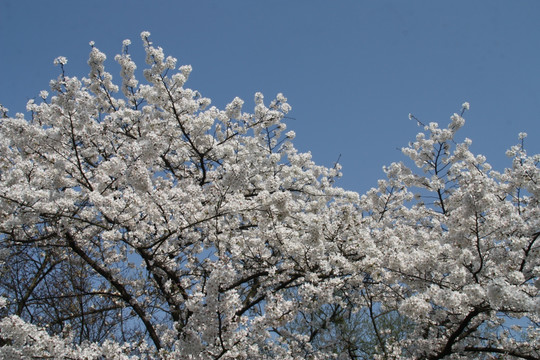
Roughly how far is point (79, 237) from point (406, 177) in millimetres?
8408

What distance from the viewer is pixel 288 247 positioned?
6.95 m

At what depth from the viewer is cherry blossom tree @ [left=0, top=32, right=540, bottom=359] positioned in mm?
5805

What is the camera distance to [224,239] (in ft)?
27.1

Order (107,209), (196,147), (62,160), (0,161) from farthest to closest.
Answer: (196,147), (0,161), (62,160), (107,209)

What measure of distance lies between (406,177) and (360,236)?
15.6 ft

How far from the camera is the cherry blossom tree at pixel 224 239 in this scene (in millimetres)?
5805

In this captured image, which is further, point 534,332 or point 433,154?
point 433,154

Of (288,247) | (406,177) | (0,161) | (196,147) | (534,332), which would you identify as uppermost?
(406,177)

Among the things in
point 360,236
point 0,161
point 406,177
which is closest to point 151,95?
point 0,161

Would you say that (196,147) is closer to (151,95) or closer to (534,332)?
(151,95)

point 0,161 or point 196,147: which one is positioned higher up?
point 196,147

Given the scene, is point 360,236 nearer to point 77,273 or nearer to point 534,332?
point 534,332

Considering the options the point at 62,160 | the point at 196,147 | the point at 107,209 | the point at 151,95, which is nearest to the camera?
the point at 107,209

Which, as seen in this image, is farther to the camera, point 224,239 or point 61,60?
point 224,239
